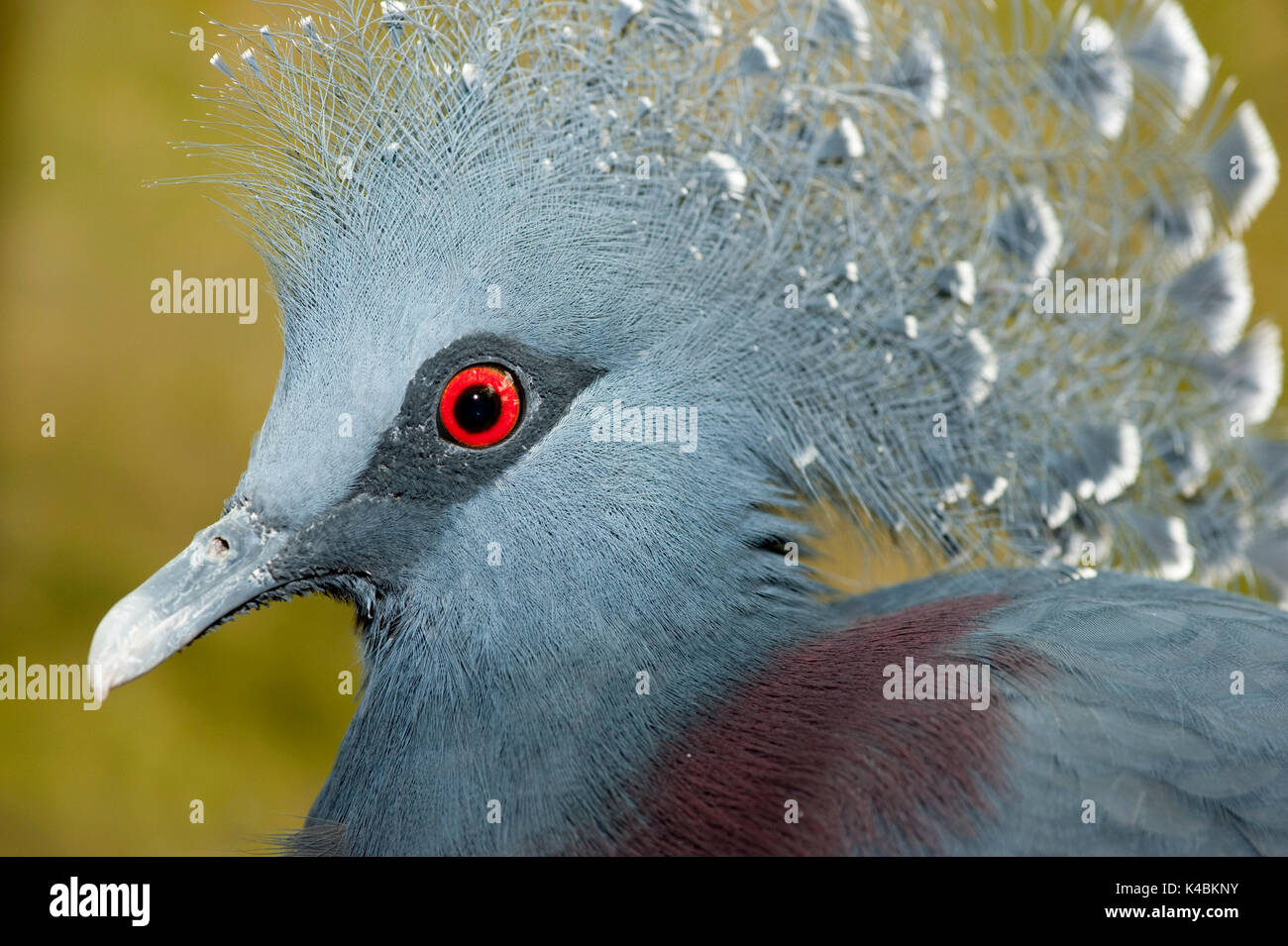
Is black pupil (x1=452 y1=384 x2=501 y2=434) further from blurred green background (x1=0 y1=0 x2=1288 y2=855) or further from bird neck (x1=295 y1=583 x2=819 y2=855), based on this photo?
blurred green background (x1=0 y1=0 x2=1288 y2=855)

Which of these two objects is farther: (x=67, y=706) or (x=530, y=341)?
(x=67, y=706)

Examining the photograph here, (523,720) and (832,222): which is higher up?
(832,222)

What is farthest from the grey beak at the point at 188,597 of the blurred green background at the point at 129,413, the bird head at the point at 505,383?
the blurred green background at the point at 129,413

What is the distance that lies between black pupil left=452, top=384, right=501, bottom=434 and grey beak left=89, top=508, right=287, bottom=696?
0.32 meters

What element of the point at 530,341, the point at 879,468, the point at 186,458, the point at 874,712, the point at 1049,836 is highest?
the point at 186,458

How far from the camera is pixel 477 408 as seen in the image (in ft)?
5.17

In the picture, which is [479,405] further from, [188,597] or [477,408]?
[188,597]

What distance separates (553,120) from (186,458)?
265cm

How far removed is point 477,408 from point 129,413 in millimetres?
2724

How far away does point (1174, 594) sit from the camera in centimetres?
170

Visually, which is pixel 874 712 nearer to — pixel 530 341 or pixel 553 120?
pixel 530 341

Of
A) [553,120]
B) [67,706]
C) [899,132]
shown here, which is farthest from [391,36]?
[67,706]

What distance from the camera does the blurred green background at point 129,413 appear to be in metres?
3.57

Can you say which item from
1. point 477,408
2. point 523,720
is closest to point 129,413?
point 477,408
